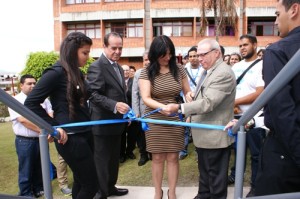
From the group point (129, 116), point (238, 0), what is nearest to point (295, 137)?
point (129, 116)

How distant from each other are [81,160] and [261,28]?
91.6 ft

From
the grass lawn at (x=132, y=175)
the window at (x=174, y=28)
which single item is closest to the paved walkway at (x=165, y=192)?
the grass lawn at (x=132, y=175)

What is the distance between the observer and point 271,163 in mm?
1922

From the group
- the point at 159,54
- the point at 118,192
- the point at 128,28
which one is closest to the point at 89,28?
the point at 128,28

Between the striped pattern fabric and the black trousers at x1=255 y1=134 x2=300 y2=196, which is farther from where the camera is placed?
the striped pattern fabric

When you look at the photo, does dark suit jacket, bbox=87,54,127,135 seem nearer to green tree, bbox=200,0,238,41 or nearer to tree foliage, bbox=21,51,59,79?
green tree, bbox=200,0,238,41

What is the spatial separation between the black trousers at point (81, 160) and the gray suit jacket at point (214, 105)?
3.34 feet

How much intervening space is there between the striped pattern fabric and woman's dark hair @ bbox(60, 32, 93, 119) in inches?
36.1

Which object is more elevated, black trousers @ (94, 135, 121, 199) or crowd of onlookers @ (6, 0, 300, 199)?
crowd of onlookers @ (6, 0, 300, 199)

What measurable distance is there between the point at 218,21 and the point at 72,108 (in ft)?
54.9

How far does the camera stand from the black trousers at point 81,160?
2.68m

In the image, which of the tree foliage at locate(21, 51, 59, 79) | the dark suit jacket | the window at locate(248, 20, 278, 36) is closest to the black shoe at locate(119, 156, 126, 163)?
the dark suit jacket

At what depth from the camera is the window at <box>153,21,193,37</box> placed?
91.1 feet

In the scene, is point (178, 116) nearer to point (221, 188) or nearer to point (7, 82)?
point (221, 188)
